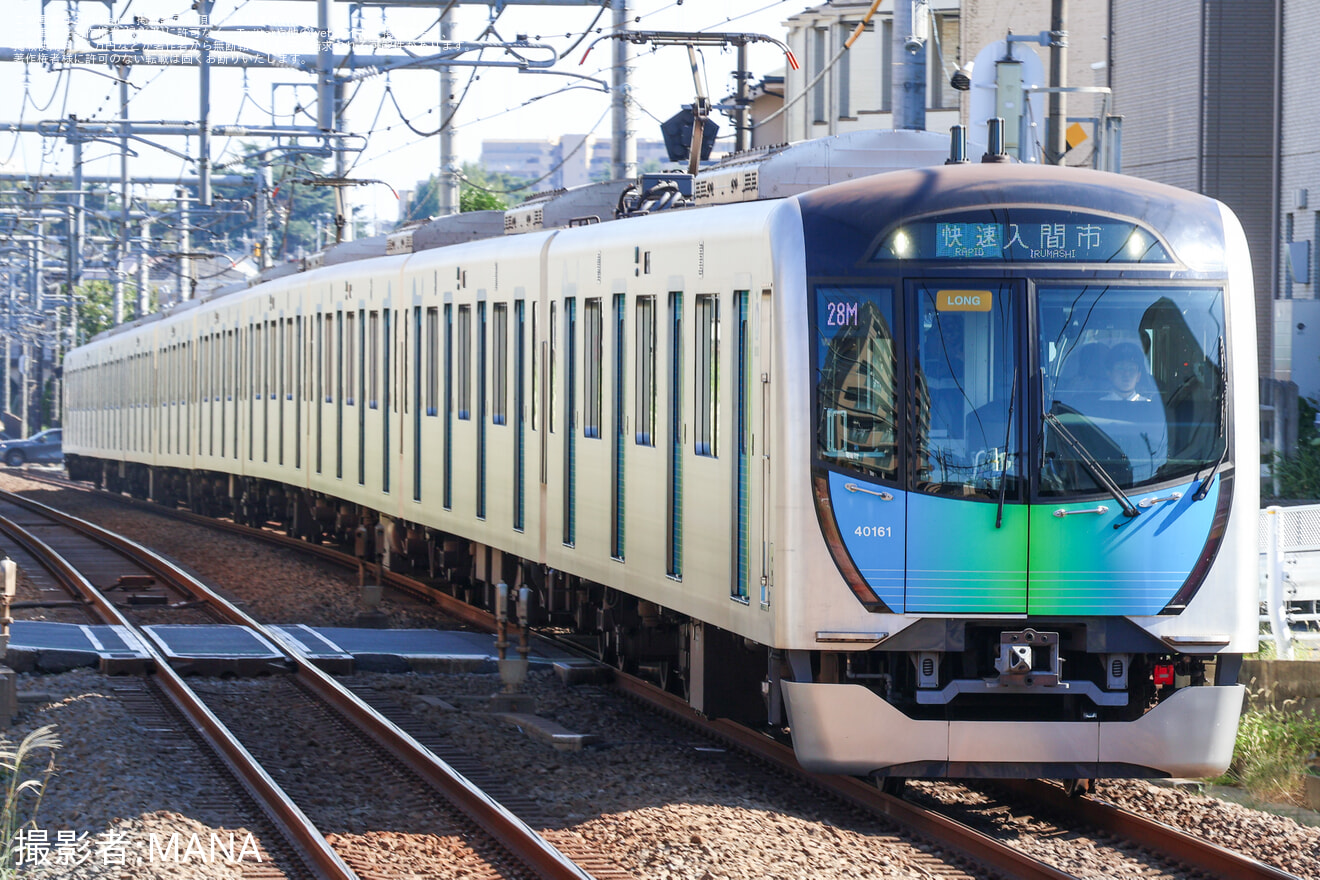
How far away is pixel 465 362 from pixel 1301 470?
8893 mm

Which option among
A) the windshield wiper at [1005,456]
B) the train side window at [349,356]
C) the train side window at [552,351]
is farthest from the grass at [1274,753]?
the train side window at [349,356]

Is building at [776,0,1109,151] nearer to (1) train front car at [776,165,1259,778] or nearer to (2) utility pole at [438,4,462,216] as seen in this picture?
(2) utility pole at [438,4,462,216]

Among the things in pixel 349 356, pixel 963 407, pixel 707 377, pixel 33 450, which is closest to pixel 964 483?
pixel 963 407

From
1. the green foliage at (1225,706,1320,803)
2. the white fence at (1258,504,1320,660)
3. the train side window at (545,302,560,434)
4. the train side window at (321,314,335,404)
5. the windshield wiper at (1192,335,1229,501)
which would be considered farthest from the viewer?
the train side window at (321,314,335,404)

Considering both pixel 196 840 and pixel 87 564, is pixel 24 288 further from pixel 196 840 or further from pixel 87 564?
pixel 196 840

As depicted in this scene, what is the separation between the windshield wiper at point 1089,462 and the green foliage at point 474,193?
1151cm

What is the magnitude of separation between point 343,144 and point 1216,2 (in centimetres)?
1274

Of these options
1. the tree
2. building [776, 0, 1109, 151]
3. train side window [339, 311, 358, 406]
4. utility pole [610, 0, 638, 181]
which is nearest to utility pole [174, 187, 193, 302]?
building [776, 0, 1109, 151]

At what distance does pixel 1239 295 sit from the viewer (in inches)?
332

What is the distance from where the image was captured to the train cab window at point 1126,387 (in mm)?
8297

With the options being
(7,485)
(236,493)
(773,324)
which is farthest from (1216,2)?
(7,485)

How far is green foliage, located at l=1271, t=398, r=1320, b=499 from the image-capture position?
63.4 feet

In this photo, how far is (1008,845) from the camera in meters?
7.90

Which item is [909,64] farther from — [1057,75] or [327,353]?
[327,353]
